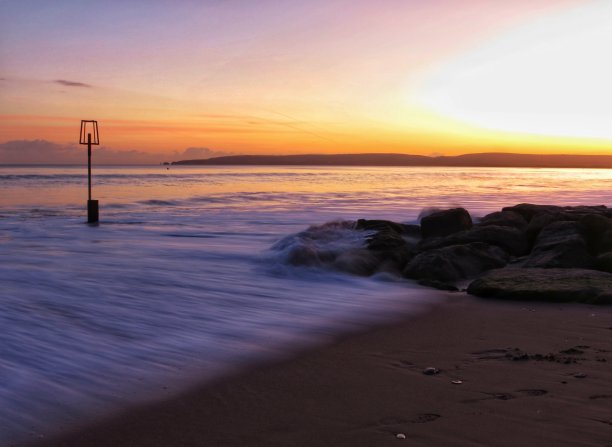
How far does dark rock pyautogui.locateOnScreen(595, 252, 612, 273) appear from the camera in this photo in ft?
27.7

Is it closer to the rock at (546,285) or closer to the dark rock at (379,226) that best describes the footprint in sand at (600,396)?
the rock at (546,285)

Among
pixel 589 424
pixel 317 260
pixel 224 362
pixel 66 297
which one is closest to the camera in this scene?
pixel 589 424

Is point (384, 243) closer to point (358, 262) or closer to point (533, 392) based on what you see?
point (358, 262)

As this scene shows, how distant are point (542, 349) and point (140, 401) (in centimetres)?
305

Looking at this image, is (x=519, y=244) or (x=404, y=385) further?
Result: (x=519, y=244)

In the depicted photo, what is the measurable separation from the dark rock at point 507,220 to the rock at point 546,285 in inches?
162

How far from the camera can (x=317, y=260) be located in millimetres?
10031

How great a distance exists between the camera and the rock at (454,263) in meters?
8.66

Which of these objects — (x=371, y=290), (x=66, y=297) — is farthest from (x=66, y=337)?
→ (x=371, y=290)

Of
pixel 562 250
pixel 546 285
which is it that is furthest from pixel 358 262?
pixel 546 285

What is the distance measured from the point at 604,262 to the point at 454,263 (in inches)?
76.6

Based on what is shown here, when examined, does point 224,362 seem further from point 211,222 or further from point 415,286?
point 211,222

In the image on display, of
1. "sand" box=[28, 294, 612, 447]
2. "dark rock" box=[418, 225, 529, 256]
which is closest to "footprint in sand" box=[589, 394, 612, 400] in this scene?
"sand" box=[28, 294, 612, 447]

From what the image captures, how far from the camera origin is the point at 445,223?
12.0 metres
